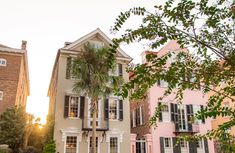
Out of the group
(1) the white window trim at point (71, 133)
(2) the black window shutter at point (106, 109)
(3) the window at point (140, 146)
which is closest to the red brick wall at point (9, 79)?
(1) the white window trim at point (71, 133)

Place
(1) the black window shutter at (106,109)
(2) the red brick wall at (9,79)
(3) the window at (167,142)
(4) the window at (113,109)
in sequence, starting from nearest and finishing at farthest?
(1) the black window shutter at (106,109) < (4) the window at (113,109) < (2) the red brick wall at (9,79) < (3) the window at (167,142)

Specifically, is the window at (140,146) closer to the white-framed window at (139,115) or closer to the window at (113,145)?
the white-framed window at (139,115)

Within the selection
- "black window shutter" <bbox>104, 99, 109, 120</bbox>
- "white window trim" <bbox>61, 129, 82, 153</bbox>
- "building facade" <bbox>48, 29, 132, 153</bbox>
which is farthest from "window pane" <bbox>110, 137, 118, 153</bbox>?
"white window trim" <bbox>61, 129, 82, 153</bbox>

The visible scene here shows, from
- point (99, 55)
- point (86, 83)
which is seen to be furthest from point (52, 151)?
point (99, 55)

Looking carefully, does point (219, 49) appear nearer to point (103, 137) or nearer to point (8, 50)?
point (103, 137)

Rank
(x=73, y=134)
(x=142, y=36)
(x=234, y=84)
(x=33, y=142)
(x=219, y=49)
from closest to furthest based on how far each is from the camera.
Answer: (x=142, y=36) → (x=219, y=49) → (x=234, y=84) → (x=73, y=134) → (x=33, y=142)

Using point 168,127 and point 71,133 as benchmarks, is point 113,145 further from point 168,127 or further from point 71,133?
point 168,127

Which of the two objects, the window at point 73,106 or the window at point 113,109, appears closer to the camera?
the window at point 73,106

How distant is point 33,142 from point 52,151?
5.28 meters

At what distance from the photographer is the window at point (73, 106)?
2311 centimetres

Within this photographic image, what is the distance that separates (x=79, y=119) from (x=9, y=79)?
28.3ft

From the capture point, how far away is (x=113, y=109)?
2458 centimetres

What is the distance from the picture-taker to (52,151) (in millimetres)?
20594

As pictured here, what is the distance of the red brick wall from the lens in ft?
81.8
